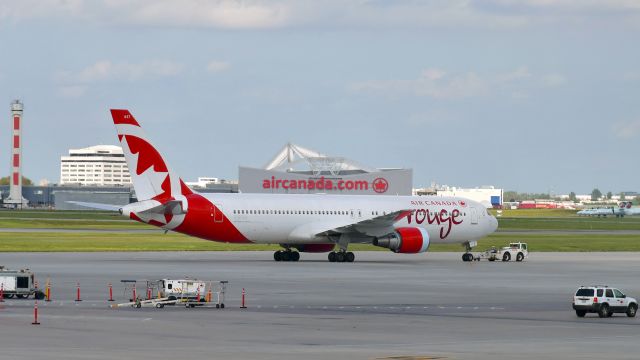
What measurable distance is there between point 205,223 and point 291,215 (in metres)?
5.80

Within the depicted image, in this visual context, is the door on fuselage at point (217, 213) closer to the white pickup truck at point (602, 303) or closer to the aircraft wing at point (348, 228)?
the aircraft wing at point (348, 228)

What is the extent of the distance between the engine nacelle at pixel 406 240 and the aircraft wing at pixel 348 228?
2.69 feet

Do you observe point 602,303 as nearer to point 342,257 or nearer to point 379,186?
point 342,257

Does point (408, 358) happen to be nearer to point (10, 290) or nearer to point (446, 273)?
point (10, 290)

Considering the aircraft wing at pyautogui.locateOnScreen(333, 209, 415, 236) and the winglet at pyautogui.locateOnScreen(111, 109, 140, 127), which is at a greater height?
the winglet at pyautogui.locateOnScreen(111, 109, 140, 127)

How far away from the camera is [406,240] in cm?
7644

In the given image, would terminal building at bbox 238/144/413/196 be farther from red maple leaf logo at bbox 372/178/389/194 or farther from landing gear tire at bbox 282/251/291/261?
landing gear tire at bbox 282/251/291/261

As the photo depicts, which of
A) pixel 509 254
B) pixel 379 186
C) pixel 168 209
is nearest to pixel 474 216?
pixel 509 254

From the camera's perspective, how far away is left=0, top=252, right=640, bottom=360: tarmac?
31359mm

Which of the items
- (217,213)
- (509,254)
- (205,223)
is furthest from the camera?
(509,254)

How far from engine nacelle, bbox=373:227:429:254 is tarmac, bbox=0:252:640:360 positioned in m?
5.85

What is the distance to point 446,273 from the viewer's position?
6719 cm

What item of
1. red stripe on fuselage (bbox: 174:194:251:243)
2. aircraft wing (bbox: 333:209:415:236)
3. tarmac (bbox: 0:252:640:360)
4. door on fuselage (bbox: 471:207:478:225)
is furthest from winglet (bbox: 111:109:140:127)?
door on fuselage (bbox: 471:207:478:225)

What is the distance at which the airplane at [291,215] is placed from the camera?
234 ft
